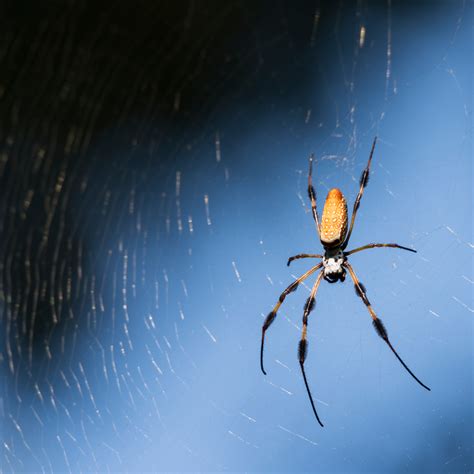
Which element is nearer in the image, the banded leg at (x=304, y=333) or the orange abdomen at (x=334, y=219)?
the orange abdomen at (x=334, y=219)

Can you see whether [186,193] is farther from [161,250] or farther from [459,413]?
[459,413]

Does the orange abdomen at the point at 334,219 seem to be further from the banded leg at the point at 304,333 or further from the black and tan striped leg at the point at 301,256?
the banded leg at the point at 304,333

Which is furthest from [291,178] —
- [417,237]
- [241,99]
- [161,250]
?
[241,99]

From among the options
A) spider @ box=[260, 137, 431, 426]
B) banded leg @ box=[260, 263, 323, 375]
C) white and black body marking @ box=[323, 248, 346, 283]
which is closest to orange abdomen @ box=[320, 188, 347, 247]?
spider @ box=[260, 137, 431, 426]

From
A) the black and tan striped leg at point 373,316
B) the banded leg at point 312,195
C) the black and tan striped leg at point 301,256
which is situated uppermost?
the banded leg at point 312,195

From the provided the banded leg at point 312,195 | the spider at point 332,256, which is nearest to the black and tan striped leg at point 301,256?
the spider at point 332,256

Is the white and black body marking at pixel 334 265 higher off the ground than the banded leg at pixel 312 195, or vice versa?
the banded leg at pixel 312 195

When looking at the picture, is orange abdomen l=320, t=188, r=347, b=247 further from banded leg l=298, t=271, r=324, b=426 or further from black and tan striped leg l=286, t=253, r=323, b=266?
banded leg l=298, t=271, r=324, b=426

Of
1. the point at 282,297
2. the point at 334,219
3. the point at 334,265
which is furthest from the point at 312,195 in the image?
the point at 282,297
